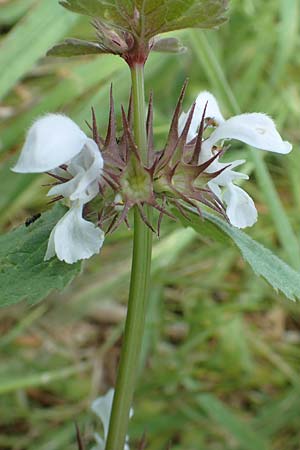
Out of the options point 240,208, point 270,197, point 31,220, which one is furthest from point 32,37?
point 240,208

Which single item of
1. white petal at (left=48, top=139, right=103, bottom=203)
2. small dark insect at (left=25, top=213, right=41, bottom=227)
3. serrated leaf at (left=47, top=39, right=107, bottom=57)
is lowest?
small dark insect at (left=25, top=213, right=41, bottom=227)

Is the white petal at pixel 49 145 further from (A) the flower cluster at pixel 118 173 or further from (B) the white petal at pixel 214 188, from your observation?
(B) the white petal at pixel 214 188

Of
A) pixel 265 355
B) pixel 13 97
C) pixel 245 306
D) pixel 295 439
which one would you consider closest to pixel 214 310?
pixel 245 306

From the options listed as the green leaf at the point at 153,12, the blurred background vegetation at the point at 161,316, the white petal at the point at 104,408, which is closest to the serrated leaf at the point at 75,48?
the green leaf at the point at 153,12

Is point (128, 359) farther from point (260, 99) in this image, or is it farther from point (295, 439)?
point (260, 99)

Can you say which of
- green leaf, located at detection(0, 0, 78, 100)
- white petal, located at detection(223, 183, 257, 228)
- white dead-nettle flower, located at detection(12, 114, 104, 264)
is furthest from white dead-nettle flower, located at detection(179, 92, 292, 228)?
green leaf, located at detection(0, 0, 78, 100)

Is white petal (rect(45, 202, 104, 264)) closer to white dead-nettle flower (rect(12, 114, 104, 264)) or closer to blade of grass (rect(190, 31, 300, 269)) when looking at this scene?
white dead-nettle flower (rect(12, 114, 104, 264))

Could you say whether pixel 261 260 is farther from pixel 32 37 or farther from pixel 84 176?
pixel 32 37

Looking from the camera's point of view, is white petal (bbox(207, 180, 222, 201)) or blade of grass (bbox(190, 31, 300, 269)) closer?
white petal (bbox(207, 180, 222, 201))
